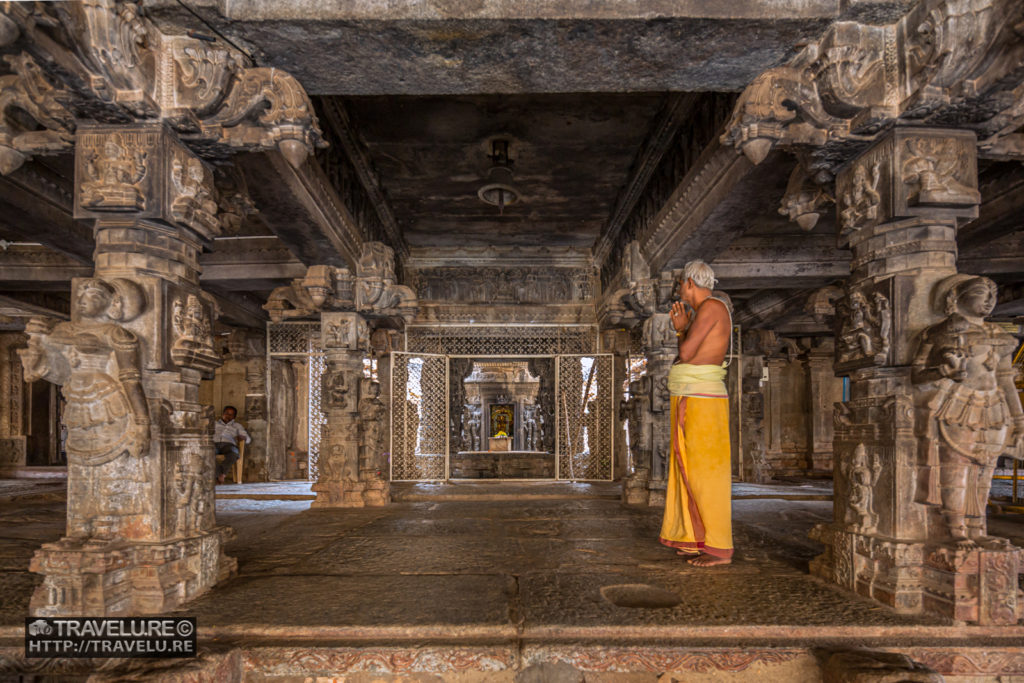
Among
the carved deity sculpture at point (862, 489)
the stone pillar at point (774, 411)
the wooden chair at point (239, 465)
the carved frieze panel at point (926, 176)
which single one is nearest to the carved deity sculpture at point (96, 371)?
the carved deity sculpture at point (862, 489)

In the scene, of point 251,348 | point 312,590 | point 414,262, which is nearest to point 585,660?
point 312,590

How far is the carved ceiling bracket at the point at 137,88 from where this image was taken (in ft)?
7.90

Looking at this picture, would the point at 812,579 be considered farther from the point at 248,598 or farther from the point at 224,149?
the point at 224,149

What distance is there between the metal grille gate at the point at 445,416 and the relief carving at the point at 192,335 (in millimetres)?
5667

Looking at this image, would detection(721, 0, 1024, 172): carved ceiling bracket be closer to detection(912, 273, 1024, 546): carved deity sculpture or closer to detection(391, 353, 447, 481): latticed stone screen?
detection(912, 273, 1024, 546): carved deity sculpture

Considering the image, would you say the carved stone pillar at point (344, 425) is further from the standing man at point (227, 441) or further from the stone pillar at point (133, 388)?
the standing man at point (227, 441)

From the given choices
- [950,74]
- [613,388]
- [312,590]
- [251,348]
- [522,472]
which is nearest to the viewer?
[950,74]

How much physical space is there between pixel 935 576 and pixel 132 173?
4.29m

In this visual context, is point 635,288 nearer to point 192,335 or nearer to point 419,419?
point 192,335

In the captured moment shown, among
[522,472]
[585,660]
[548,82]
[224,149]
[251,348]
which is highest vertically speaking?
[548,82]

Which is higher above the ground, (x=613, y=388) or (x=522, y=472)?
(x=613, y=388)

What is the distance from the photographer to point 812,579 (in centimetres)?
316

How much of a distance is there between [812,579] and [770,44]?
284 centimetres

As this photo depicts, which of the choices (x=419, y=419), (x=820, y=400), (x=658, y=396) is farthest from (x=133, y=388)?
(x=820, y=400)
